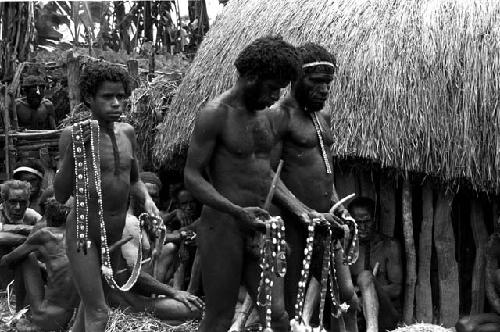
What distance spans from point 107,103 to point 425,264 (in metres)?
3.88

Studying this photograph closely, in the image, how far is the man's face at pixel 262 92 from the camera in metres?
5.30

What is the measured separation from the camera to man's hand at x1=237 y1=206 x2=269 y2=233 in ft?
17.0

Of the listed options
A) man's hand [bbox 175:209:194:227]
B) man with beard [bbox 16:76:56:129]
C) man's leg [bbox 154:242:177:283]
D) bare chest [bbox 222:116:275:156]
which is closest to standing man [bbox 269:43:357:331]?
bare chest [bbox 222:116:275:156]

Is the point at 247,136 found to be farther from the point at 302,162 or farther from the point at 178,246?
the point at 178,246

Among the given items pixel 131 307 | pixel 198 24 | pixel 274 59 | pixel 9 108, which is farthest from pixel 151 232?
pixel 198 24

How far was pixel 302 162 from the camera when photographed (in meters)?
6.09

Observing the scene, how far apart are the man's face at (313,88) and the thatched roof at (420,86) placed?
1.90m

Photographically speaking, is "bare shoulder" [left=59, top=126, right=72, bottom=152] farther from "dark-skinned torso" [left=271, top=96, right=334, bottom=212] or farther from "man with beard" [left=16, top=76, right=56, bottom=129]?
"man with beard" [left=16, top=76, right=56, bottom=129]

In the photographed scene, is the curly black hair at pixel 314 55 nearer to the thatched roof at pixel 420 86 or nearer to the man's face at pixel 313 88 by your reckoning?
the man's face at pixel 313 88

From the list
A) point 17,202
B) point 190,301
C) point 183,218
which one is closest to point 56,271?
point 190,301

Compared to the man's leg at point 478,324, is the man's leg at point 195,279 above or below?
above

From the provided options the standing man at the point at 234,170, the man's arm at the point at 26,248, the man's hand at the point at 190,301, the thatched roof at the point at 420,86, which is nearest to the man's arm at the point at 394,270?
the thatched roof at the point at 420,86

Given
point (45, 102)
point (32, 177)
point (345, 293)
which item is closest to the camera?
point (345, 293)

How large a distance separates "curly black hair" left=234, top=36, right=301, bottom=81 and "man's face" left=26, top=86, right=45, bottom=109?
704 centimetres
